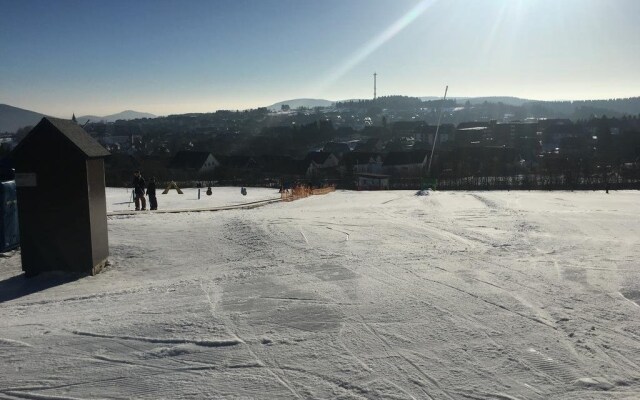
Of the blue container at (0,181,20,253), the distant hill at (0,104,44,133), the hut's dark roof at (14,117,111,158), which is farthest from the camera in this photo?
the distant hill at (0,104,44,133)

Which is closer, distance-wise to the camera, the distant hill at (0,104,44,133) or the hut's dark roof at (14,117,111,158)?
the hut's dark roof at (14,117,111,158)

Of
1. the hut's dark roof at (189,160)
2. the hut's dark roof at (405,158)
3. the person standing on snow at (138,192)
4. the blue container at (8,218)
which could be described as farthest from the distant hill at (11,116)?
the blue container at (8,218)

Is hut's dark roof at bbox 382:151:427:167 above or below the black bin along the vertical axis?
above

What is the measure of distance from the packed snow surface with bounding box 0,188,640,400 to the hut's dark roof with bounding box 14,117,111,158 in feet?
6.83

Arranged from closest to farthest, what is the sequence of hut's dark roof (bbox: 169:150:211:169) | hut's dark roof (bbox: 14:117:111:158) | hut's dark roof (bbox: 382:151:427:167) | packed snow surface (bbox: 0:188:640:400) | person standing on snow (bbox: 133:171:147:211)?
packed snow surface (bbox: 0:188:640:400), hut's dark roof (bbox: 14:117:111:158), person standing on snow (bbox: 133:171:147:211), hut's dark roof (bbox: 382:151:427:167), hut's dark roof (bbox: 169:150:211:169)

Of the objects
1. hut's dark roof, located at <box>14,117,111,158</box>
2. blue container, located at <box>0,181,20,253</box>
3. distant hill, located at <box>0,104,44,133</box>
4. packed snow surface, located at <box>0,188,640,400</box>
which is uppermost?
distant hill, located at <box>0,104,44,133</box>

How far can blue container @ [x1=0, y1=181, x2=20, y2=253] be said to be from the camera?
32.6ft

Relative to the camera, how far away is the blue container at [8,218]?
9.95 meters

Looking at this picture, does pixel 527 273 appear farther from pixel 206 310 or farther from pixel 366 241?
pixel 206 310

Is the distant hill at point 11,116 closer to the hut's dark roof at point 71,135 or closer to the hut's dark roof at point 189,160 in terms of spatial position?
the hut's dark roof at point 189,160

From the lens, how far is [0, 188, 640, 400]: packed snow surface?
4641 mm

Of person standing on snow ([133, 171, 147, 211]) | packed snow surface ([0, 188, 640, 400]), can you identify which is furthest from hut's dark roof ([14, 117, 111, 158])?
person standing on snow ([133, 171, 147, 211])

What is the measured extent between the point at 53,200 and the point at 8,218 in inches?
97.5

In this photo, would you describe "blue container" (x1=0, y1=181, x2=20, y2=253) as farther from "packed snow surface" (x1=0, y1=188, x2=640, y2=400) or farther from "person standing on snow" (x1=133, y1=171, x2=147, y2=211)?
"person standing on snow" (x1=133, y1=171, x2=147, y2=211)
